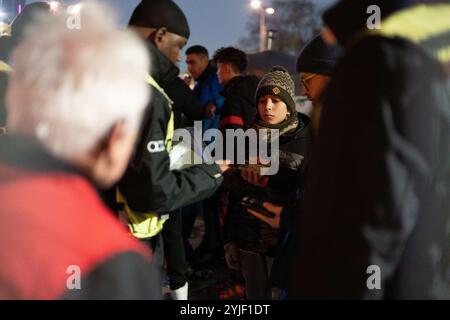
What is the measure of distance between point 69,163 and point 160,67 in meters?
1.33

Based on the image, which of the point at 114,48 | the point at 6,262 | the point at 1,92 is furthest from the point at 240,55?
the point at 6,262

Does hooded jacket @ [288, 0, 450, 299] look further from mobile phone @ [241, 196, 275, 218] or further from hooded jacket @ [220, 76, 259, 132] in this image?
hooded jacket @ [220, 76, 259, 132]

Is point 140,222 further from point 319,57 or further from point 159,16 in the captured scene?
point 319,57

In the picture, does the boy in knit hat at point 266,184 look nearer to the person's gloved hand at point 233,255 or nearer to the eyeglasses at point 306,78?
the person's gloved hand at point 233,255

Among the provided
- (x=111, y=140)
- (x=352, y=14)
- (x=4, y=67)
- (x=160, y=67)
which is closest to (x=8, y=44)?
(x=4, y=67)

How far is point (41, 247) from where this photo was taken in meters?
0.97

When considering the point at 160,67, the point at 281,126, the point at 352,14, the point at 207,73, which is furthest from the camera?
the point at 207,73

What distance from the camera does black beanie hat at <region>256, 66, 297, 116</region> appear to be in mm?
3061

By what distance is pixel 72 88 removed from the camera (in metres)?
1.07

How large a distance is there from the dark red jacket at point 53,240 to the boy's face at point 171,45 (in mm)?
1486

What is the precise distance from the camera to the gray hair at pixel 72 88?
42.0 inches

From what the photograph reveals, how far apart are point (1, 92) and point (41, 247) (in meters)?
1.92

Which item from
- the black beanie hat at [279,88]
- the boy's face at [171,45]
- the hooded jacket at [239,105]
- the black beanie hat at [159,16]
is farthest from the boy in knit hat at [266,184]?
the hooded jacket at [239,105]
